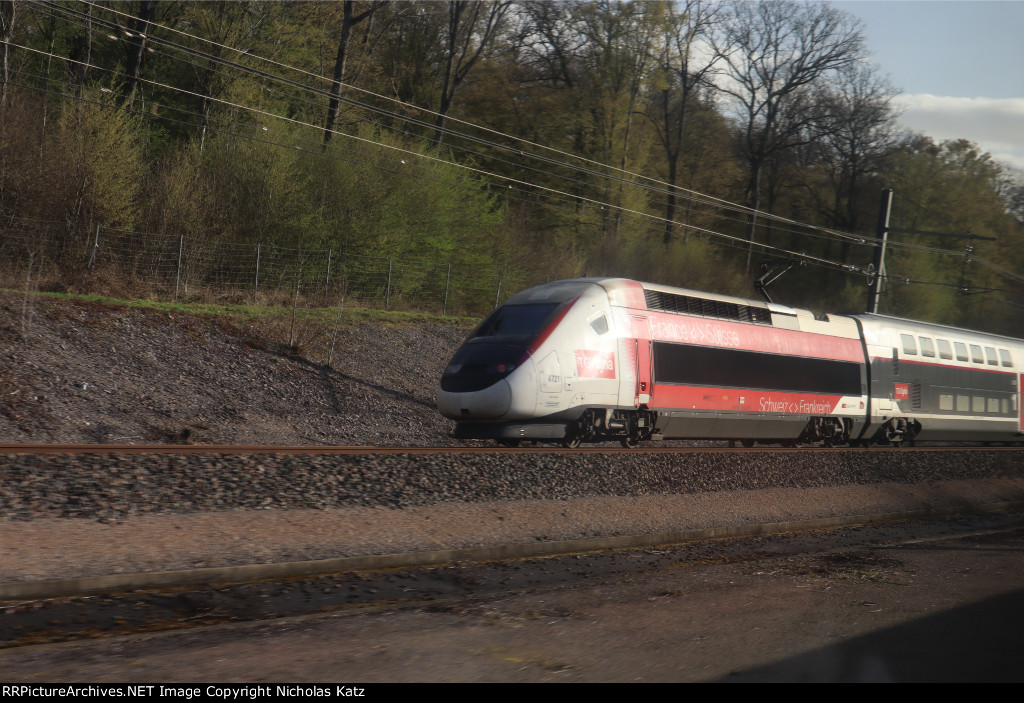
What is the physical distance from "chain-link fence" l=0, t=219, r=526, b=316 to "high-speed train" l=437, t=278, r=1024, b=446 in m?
11.4

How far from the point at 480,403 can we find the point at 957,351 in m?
19.1

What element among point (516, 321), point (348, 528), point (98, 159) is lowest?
point (348, 528)

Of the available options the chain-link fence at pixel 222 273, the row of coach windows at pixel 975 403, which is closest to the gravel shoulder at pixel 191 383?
the chain-link fence at pixel 222 273

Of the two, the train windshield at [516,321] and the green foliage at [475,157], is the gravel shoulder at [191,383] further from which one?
the green foliage at [475,157]

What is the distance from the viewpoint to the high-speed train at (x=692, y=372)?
15977 millimetres

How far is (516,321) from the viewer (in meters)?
16.8

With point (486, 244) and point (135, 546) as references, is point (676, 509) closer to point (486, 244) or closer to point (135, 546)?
point (135, 546)

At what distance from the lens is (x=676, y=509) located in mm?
11789

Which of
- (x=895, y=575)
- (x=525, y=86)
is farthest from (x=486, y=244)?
(x=895, y=575)

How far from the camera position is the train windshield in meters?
16.4

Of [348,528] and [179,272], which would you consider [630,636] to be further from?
[179,272]

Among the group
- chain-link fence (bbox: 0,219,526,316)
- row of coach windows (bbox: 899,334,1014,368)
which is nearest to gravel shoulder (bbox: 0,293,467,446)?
chain-link fence (bbox: 0,219,526,316)

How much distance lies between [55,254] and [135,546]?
20.0m

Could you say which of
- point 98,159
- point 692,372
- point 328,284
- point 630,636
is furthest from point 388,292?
point 630,636
